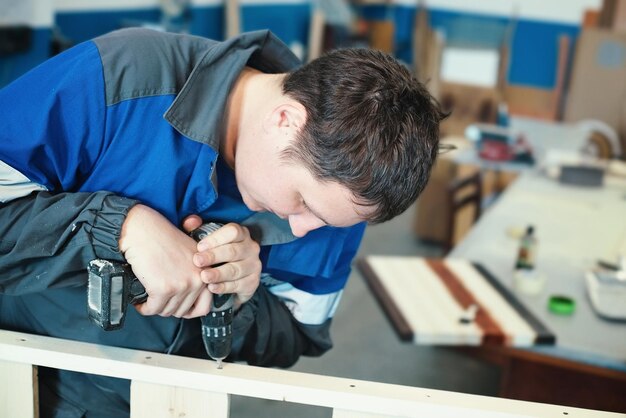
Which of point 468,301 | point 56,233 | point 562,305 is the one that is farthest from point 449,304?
point 56,233

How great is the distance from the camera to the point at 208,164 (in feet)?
3.47

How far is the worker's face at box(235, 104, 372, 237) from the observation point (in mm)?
994

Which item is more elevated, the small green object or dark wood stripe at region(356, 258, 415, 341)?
the small green object

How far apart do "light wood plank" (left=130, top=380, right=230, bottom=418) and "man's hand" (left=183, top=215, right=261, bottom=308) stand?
5.9 inches

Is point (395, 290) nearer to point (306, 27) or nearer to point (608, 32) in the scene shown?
point (608, 32)

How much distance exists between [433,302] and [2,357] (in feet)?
4.88

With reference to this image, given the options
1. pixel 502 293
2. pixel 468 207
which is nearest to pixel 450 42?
pixel 468 207

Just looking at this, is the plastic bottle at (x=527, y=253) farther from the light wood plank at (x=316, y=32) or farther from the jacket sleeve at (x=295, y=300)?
the light wood plank at (x=316, y=32)

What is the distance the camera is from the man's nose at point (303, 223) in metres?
1.07

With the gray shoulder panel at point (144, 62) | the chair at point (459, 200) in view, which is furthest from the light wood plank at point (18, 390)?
the chair at point (459, 200)

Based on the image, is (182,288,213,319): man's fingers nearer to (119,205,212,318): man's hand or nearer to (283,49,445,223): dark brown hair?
(119,205,212,318): man's hand

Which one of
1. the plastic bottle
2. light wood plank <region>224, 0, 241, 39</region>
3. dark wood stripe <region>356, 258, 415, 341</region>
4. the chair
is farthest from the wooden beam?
light wood plank <region>224, 0, 241, 39</region>

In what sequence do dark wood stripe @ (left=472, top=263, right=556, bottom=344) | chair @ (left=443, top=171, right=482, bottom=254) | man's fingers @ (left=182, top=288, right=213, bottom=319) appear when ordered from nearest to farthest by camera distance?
man's fingers @ (left=182, top=288, right=213, bottom=319), dark wood stripe @ (left=472, top=263, right=556, bottom=344), chair @ (left=443, top=171, right=482, bottom=254)

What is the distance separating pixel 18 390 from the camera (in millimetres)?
1036
